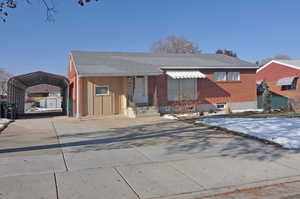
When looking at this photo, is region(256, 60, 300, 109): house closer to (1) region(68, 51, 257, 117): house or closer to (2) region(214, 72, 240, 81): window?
(2) region(214, 72, 240, 81): window

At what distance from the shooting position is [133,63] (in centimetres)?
1755

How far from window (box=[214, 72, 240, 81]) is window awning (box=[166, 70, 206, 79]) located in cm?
201

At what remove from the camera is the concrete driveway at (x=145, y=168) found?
4168mm

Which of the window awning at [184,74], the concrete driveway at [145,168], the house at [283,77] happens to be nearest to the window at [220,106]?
the window awning at [184,74]

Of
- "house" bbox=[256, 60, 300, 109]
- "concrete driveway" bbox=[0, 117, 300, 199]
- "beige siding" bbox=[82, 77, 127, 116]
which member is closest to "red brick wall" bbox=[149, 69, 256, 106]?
"beige siding" bbox=[82, 77, 127, 116]

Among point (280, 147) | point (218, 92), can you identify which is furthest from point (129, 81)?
point (280, 147)

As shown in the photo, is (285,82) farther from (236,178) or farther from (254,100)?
(236,178)

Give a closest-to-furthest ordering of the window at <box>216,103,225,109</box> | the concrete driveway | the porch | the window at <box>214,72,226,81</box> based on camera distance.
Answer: the concrete driveway
the porch
the window at <box>214,72,226,81</box>
the window at <box>216,103,225,109</box>

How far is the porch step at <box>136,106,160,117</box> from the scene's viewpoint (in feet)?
49.3

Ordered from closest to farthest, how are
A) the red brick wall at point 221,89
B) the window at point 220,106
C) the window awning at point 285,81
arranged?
the red brick wall at point 221,89 → the window at point 220,106 → the window awning at point 285,81

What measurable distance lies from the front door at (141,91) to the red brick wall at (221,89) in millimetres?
1041

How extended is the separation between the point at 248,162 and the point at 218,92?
45.0 feet

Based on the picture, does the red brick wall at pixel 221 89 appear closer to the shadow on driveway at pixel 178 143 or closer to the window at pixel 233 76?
the window at pixel 233 76

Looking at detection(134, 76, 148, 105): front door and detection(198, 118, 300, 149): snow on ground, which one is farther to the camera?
detection(134, 76, 148, 105): front door
